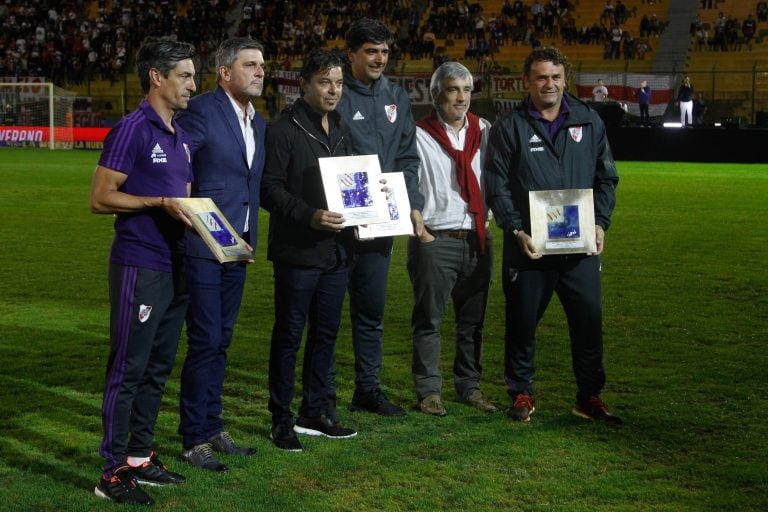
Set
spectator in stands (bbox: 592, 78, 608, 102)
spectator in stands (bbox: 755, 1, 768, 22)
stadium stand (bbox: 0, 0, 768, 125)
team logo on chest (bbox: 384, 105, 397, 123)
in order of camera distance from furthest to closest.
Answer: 1. spectator in stands (bbox: 755, 1, 768, 22)
2. stadium stand (bbox: 0, 0, 768, 125)
3. spectator in stands (bbox: 592, 78, 608, 102)
4. team logo on chest (bbox: 384, 105, 397, 123)

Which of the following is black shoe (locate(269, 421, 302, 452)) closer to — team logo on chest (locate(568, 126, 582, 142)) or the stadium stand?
team logo on chest (locate(568, 126, 582, 142))

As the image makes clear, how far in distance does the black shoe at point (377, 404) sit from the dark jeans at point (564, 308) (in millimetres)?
676

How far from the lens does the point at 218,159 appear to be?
208 inches

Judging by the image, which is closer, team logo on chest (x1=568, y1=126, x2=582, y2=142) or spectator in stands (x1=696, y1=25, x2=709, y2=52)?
team logo on chest (x1=568, y1=126, x2=582, y2=142)

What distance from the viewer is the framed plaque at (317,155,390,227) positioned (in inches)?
218

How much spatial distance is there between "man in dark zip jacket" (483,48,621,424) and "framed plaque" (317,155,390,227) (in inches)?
31.2

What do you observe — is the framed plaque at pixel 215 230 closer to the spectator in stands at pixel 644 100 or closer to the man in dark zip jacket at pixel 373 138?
the man in dark zip jacket at pixel 373 138

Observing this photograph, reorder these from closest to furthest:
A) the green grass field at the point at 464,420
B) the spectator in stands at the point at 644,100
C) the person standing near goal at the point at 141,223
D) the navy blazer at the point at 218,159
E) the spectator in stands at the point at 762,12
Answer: the person standing near goal at the point at 141,223 < the green grass field at the point at 464,420 < the navy blazer at the point at 218,159 < the spectator in stands at the point at 644,100 < the spectator in stands at the point at 762,12

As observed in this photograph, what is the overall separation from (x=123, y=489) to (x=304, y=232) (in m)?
1.60

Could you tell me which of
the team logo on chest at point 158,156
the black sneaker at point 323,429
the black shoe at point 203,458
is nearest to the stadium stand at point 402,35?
the black sneaker at point 323,429

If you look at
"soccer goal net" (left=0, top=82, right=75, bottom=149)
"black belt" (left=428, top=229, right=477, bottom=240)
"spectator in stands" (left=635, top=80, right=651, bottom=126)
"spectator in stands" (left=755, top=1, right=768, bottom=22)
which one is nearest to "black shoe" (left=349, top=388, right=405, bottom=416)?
"black belt" (left=428, top=229, right=477, bottom=240)

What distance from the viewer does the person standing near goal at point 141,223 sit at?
15.2 ft

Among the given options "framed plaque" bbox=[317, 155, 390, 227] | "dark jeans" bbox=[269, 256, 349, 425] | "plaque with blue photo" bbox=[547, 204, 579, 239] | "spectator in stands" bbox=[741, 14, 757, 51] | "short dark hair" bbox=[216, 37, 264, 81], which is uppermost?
"spectator in stands" bbox=[741, 14, 757, 51]

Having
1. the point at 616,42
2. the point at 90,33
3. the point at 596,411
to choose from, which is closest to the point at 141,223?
the point at 596,411
